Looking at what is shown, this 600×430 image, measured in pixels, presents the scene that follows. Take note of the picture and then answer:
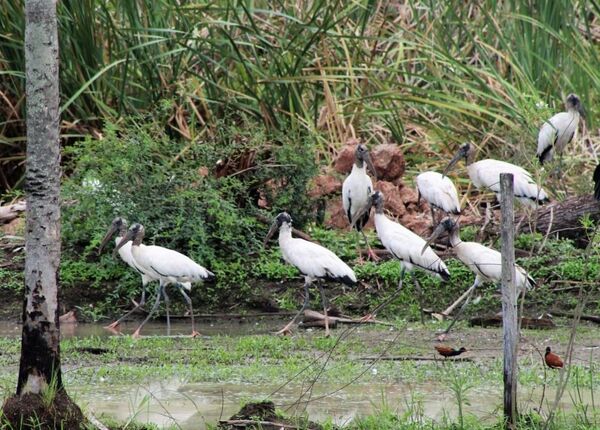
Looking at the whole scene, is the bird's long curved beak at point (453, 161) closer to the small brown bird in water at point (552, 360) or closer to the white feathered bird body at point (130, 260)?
the white feathered bird body at point (130, 260)

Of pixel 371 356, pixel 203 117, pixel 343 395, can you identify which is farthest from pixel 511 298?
→ pixel 203 117

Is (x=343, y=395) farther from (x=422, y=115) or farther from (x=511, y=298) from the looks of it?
(x=422, y=115)

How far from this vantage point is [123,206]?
10656mm

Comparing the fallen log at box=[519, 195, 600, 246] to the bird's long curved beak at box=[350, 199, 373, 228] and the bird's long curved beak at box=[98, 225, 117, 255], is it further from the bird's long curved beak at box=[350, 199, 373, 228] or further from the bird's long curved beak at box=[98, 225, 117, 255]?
the bird's long curved beak at box=[98, 225, 117, 255]

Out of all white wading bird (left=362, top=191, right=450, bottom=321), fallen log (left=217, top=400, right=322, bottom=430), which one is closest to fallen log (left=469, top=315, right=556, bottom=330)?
white wading bird (left=362, top=191, right=450, bottom=321)

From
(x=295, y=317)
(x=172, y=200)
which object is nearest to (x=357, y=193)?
(x=172, y=200)

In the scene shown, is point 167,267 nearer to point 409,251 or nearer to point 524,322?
point 409,251

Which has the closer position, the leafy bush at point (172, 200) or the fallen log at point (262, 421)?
the fallen log at point (262, 421)

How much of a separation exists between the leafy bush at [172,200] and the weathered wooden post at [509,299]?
5460 mm

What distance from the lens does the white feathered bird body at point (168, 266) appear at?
30.8 feet

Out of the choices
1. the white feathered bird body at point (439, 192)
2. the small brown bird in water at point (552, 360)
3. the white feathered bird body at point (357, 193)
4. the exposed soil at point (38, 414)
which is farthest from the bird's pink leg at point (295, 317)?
the exposed soil at point (38, 414)

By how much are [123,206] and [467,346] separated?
3.80 m

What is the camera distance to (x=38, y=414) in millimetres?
5047

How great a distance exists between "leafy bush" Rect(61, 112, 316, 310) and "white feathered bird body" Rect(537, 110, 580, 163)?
8.10 ft
